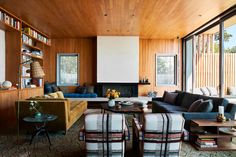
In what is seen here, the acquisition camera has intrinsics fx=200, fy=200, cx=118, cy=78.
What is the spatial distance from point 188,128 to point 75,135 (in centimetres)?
232

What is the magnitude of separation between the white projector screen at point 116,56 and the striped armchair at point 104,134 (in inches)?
223

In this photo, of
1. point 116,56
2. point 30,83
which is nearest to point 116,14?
point 116,56

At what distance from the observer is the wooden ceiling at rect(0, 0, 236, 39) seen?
4.56 m

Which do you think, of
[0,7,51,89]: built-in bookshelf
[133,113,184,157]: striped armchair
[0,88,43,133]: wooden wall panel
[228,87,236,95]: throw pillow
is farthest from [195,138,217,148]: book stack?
[0,88,43,133]: wooden wall panel

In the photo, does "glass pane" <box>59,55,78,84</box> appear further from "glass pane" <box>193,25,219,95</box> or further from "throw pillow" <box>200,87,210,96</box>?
"throw pillow" <box>200,87,210,96</box>

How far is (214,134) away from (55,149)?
2821 mm

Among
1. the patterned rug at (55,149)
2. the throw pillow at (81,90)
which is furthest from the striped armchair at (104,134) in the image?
the throw pillow at (81,90)

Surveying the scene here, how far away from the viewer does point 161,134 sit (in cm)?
252

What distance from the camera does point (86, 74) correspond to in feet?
28.1

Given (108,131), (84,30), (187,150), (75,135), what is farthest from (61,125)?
(84,30)

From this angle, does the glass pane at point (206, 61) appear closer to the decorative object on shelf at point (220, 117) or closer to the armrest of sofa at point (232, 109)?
the armrest of sofa at point (232, 109)

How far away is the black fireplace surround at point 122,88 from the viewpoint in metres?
8.25

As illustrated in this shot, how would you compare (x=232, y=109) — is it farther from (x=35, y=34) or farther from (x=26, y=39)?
(x=35, y=34)

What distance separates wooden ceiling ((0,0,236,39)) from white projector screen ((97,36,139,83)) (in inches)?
24.9
